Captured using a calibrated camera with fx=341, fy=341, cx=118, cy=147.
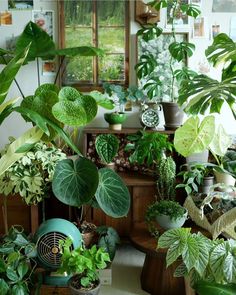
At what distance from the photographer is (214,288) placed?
1116mm

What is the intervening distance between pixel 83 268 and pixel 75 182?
44 cm

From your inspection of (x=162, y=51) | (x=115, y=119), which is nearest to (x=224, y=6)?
(x=162, y=51)

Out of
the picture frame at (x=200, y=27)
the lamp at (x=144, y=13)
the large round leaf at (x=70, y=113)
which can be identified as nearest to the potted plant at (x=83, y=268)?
the large round leaf at (x=70, y=113)

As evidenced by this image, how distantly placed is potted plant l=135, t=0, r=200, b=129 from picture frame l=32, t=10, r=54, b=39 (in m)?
0.69

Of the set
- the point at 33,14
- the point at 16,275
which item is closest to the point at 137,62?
the point at 33,14

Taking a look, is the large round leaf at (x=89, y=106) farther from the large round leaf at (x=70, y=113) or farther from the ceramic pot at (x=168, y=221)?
the ceramic pot at (x=168, y=221)

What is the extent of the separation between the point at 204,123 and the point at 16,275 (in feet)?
4.04

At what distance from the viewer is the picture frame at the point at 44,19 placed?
8.48ft

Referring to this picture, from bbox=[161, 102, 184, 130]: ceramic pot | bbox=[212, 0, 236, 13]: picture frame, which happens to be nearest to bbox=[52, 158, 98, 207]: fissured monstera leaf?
bbox=[161, 102, 184, 130]: ceramic pot

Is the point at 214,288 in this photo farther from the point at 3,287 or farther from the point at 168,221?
the point at 3,287

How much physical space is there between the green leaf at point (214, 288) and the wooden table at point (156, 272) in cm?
66

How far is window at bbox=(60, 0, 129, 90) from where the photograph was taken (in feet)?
8.44

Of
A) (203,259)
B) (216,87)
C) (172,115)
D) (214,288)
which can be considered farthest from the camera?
(172,115)

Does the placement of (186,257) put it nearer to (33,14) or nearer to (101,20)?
(101,20)
